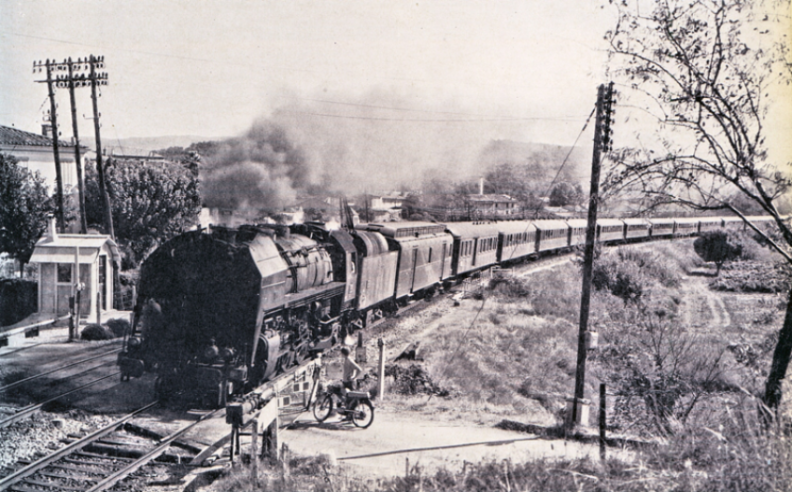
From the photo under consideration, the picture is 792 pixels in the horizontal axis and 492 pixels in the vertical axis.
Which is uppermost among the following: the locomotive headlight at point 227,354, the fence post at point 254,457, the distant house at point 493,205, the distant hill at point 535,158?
the distant hill at point 535,158

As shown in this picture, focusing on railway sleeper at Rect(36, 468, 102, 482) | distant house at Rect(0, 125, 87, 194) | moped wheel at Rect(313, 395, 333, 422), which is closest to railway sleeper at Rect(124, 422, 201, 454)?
railway sleeper at Rect(36, 468, 102, 482)

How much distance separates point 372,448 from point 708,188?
591 centimetres

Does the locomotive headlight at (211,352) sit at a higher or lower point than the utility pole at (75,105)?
lower

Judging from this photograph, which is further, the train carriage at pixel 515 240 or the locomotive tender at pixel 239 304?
the train carriage at pixel 515 240

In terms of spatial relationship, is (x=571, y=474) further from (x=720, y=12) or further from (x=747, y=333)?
(x=747, y=333)

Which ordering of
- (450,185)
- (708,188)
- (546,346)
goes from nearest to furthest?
1. (708,188)
2. (546,346)
3. (450,185)

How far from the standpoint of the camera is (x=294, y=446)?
8602mm

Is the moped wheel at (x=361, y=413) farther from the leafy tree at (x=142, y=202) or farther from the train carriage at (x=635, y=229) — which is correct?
the train carriage at (x=635, y=229)

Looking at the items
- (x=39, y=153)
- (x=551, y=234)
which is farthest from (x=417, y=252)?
(x=551, y=234)

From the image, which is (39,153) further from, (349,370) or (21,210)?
(349,370)

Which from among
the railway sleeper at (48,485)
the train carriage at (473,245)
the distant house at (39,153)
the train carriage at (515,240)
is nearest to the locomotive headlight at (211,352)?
the railway sleeper at (48,485)

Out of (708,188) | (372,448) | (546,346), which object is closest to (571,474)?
(372,448)

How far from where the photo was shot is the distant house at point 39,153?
21547 mm

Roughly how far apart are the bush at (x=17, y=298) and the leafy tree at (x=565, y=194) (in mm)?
55745
